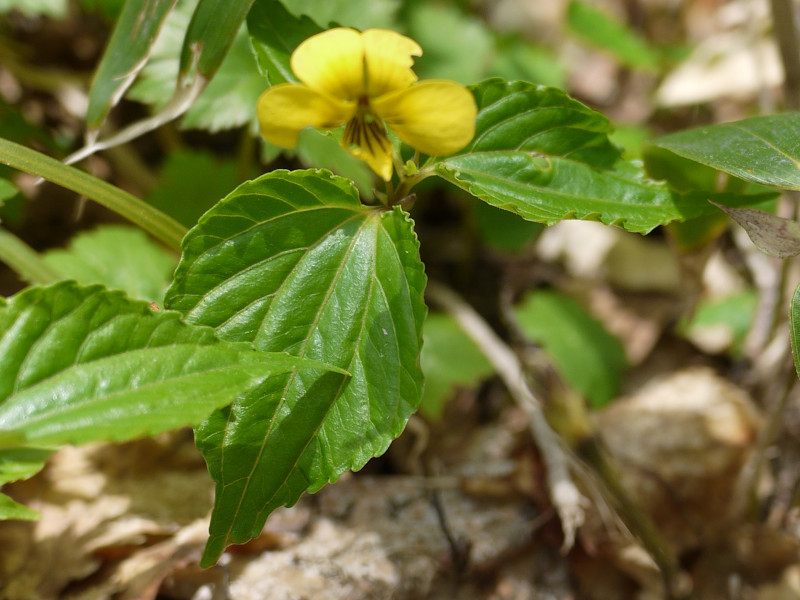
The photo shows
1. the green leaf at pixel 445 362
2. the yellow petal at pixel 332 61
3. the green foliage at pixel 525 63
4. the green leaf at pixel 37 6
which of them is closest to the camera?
the yellow petal at pixel 332 61

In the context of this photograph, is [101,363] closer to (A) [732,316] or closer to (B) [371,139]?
(B) [371,139]

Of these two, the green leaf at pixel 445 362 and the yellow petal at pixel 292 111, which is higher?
the yellow petal at pixel 292 111

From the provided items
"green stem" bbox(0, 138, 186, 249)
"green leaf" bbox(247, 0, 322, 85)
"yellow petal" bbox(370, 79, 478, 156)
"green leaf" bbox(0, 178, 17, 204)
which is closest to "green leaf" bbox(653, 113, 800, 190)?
"yellow petal" bbox(370, 79, 478, 156)

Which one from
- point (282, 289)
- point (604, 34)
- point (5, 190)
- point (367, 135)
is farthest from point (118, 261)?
point (604, 34)

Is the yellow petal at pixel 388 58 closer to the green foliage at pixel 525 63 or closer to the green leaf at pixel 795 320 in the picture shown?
the green leaf at pixel 795 320

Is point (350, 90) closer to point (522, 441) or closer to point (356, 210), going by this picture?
point (356, 210)

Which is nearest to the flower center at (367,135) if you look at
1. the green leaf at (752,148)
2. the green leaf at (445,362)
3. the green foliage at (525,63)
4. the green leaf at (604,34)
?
the green leaf at (752,148)
